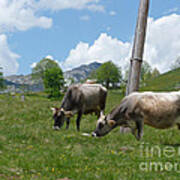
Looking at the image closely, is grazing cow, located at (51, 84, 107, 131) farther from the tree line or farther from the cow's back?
the tree line

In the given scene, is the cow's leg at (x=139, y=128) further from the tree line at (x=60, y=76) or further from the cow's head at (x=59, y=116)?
the tree line at (x=60, y=76)

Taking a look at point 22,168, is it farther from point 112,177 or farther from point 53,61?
point 53,61

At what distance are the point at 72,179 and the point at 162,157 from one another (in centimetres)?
358

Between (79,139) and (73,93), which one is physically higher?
(73,93)

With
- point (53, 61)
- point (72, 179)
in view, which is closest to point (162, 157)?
point (72, 179)

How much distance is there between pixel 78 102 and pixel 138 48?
5213mm

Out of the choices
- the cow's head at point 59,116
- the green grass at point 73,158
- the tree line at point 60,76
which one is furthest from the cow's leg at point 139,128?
the tree line at point 60,76

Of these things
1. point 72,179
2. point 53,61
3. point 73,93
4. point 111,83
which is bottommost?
point 72,179

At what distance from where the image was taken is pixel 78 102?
56.7 feet

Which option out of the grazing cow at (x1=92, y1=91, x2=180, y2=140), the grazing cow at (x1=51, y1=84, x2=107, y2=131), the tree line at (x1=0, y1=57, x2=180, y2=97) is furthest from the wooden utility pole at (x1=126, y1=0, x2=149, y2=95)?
the tree line at (x1=0, y1=57, x2=180, y2=97)

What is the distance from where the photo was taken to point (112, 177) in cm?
691

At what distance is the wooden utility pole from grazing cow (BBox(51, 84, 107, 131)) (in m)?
3.89

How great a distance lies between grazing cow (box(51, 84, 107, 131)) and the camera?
16.4m

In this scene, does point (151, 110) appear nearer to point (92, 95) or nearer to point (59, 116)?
point (59, 116)
